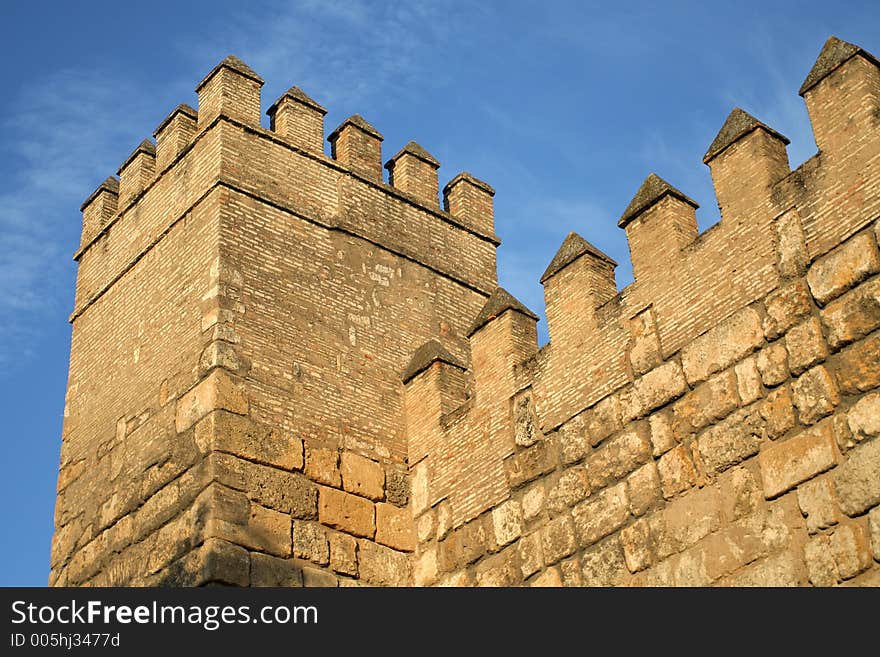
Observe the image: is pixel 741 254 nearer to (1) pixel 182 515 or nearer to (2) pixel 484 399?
(2) pixel 484 399

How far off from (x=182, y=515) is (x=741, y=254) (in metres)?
4.48

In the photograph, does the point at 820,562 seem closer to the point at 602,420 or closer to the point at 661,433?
the point at 661,433

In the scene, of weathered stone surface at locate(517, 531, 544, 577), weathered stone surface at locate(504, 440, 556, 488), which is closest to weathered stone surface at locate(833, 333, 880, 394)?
weathered stone surface at locate(504, 440, 556, 488)

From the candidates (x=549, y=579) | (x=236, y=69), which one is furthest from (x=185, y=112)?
(x=549, y=579)

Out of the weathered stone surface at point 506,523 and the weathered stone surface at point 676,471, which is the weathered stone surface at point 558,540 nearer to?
the weathered stone surface at point 506,523

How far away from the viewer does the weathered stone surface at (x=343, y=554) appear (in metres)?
9.88

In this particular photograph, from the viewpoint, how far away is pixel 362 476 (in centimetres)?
1047

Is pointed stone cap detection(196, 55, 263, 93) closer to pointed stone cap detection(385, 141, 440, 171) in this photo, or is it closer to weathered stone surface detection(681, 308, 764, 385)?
pointed stone cap detection(385, 141, 440, 171)

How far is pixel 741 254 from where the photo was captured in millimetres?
8570

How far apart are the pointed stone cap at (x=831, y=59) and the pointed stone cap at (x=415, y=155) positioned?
4997mm

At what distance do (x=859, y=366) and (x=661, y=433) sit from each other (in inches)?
64.0

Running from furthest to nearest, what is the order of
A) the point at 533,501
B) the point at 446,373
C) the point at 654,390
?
1. the point at 446,373
2. the point at 533,501
3. the point at 654,390

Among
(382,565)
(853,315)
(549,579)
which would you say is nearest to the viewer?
(853,315)
